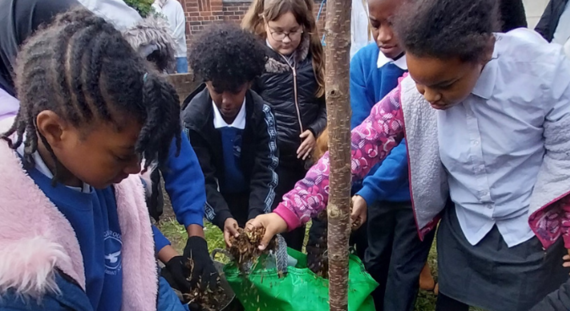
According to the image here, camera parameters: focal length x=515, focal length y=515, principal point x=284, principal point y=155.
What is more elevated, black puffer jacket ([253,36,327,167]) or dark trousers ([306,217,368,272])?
black puffer jacket ([253,36,327,167])

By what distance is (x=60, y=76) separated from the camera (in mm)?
1086

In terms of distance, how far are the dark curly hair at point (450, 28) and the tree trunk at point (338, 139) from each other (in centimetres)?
43

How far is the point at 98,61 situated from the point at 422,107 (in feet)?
3.33

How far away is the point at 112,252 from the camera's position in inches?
55.2

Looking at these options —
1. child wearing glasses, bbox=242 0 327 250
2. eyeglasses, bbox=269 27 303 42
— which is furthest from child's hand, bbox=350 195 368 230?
eyeglasses, bbox=269 27 303 42

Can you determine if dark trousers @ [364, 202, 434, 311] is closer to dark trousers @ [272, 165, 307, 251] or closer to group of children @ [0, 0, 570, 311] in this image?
group of children @ [0, 0, 570, 311]

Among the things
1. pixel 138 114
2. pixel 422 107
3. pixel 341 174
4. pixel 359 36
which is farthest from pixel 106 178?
pixel 359 36

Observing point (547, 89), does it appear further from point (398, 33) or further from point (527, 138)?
point (398, 33)

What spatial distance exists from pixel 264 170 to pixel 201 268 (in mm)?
776

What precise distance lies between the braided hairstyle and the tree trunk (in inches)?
14.3

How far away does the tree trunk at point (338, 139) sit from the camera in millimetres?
1033

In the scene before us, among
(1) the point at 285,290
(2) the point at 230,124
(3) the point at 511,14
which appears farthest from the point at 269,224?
(3) the point at 511,14

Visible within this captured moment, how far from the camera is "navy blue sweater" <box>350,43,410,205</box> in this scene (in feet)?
6.62

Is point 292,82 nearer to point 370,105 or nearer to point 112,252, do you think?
point 370,105
